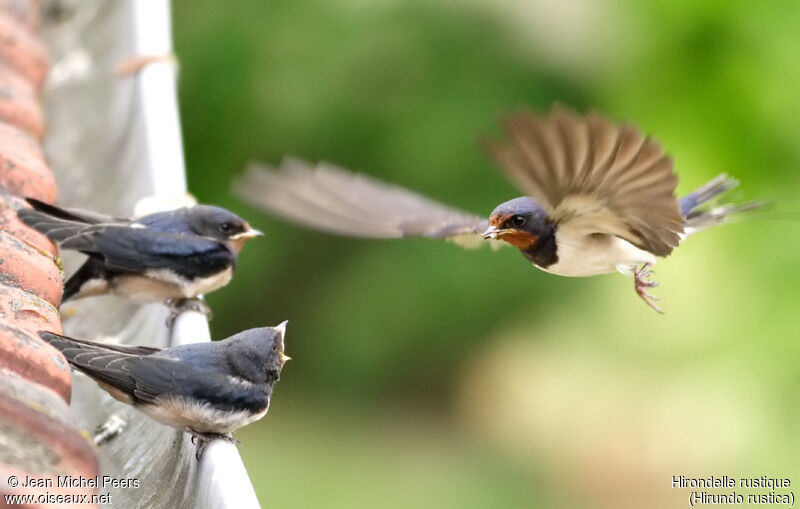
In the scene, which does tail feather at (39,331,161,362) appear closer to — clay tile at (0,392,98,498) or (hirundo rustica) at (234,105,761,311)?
clay tile at (0,392,98,498)

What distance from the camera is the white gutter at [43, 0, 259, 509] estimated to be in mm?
1566

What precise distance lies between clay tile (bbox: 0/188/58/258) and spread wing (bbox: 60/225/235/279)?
0.27m

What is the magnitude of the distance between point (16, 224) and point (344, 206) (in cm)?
121

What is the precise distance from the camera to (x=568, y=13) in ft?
16.4

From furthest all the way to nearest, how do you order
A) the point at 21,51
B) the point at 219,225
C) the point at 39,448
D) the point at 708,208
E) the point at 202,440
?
the point at 708,208
the point at 219,225
the point at 21,51
the point at 202,440
the point at 39,448

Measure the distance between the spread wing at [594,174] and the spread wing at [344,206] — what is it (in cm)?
56

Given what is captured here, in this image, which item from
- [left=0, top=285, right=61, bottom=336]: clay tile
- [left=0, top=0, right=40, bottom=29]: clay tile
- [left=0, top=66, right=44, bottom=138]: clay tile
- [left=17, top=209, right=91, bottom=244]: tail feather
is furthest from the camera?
[left=0, top=0, right=40, bottom=29]: clay tile

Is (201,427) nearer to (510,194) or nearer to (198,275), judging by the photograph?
(198,275)

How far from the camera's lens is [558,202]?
6.96ft

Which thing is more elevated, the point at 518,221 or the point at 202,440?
the point at 518,221

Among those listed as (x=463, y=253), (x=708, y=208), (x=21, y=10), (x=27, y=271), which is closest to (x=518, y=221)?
(x=708, y=208)

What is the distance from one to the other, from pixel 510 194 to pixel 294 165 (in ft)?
6.89

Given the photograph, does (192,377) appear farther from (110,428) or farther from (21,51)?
(21,51)

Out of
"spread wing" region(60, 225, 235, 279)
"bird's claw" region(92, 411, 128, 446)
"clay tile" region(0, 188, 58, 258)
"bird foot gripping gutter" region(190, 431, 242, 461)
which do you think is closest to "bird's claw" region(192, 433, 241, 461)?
"bird foot gripping gutter" region(190, 431, 242, 461)
